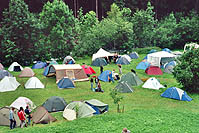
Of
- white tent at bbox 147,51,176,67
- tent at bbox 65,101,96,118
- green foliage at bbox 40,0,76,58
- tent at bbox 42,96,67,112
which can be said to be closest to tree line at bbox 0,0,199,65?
green foliage at bbox 40,0,76,58

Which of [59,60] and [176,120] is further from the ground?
[59,60]

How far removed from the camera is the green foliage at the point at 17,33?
Result: 30188 mm

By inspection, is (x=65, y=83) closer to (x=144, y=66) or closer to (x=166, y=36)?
(x=144, y=66)

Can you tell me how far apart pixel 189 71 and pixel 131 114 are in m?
7.37

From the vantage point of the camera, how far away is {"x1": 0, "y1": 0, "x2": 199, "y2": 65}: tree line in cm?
3061

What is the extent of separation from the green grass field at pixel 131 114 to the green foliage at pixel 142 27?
2128cm

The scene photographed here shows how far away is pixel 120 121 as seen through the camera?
13.0 meters

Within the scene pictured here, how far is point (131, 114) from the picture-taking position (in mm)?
14117

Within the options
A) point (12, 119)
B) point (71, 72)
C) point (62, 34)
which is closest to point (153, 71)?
point (71, 72)

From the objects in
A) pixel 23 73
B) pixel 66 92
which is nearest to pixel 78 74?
pixel 66 92

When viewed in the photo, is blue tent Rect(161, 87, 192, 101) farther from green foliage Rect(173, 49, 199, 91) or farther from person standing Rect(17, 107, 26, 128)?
person standing Rect(17, 107, 26, 128)

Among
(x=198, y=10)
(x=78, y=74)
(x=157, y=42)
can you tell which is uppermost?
(x=198, y=10)

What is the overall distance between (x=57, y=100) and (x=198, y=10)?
150ft

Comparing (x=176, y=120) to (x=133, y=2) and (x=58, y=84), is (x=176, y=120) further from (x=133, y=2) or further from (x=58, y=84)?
(x=133, y=2)
